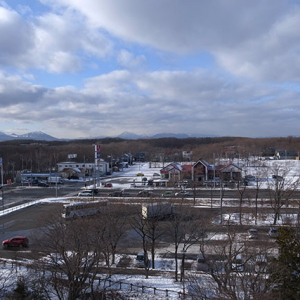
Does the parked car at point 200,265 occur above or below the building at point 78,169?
below

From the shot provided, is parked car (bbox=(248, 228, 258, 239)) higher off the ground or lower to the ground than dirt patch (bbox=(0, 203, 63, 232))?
higher

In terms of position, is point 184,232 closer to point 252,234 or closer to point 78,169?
point 252,234

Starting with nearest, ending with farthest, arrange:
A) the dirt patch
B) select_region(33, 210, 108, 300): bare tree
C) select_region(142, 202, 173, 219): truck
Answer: select_region(33, 210, 108, 300): bare tree < select_region(142, 202, 173, 219): truck < the dirt patch

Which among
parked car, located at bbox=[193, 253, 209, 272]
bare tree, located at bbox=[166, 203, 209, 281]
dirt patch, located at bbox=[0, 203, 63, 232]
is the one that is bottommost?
dirt patch, located at bbox=[0, 203, 63, 232]

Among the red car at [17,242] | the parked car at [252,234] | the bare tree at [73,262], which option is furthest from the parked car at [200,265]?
the red car at [17,242]

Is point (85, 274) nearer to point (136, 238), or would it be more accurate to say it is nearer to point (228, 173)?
point (136, 238)

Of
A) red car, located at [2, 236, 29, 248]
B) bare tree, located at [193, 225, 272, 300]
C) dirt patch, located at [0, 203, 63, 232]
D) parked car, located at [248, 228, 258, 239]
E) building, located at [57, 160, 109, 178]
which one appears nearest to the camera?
bare tree, located at [193, 225, 272, 300]

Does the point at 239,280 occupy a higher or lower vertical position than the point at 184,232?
lower

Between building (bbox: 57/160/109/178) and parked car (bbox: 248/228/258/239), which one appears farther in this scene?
building (bbox: 57/160/109/178)

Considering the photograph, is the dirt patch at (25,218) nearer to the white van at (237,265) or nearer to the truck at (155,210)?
the truck at (155,210)

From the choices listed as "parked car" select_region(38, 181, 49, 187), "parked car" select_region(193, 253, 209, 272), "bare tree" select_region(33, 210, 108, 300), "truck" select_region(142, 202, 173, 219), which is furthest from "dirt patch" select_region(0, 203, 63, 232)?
"parked car" select_region(38, 181, 49, 187)

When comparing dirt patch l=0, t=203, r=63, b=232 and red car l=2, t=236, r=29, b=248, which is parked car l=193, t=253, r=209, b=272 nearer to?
dirt patch l=0, t=203, r=63, b=232

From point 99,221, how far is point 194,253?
4.26m

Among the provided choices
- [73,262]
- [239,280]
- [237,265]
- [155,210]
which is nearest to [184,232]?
[237,265]
